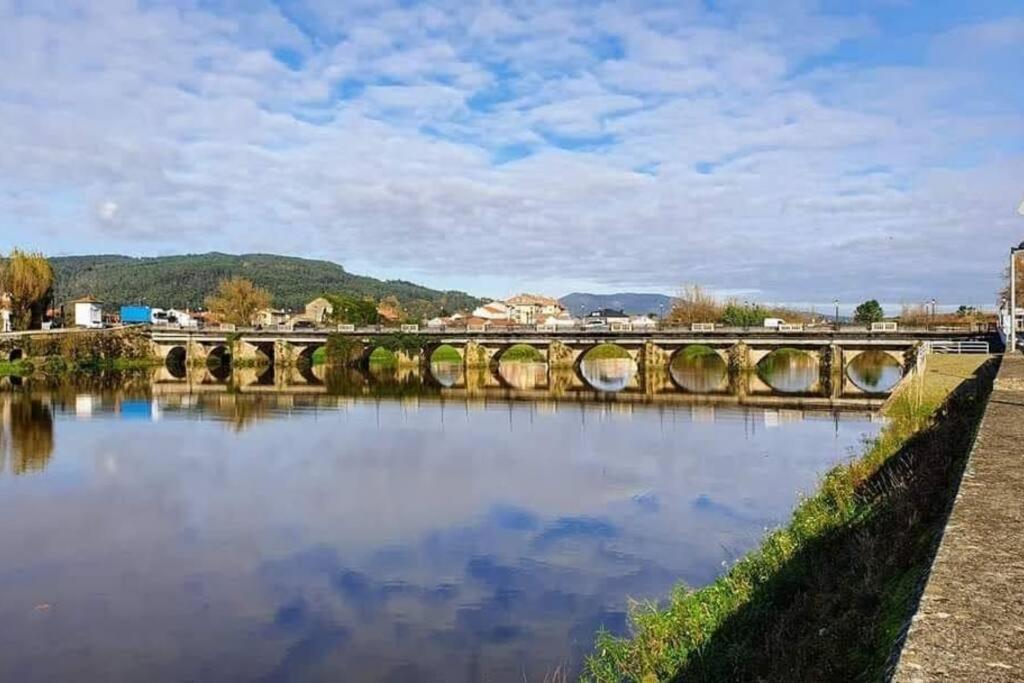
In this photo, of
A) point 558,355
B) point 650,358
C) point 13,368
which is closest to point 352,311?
point 558,355

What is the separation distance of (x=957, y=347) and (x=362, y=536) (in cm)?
4298

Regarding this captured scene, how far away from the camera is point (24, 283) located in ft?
271

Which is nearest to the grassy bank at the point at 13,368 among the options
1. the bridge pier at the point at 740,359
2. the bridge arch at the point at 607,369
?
the bridge arch at the point at 607,369

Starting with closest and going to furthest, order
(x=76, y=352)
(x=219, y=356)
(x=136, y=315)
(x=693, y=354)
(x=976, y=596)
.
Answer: (x=976, y=596) < (x=76, y=352) < (x=219, y=356) < (x=693, y=354) < (x=136, y=315)

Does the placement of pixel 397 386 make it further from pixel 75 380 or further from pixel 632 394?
pixel 75 380

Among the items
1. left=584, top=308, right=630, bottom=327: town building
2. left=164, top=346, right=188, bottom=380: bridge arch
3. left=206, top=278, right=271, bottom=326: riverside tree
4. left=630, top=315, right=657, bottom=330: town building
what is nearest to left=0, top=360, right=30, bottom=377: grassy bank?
left=164, top=346, right=188, bottom=380: bridge arch

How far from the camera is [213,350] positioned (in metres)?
91.4

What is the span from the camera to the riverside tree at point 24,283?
82.4 m

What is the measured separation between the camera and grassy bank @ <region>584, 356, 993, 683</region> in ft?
24.8

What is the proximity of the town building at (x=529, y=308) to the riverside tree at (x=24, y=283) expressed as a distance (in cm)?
8355

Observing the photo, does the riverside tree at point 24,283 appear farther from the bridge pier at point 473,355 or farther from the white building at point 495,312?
the white building at point 495,312

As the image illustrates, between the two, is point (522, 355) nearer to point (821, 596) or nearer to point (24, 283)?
point (24, 283)

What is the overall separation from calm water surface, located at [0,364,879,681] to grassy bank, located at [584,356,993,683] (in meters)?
1.68

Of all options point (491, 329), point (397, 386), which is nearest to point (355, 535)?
point (397, 386)
